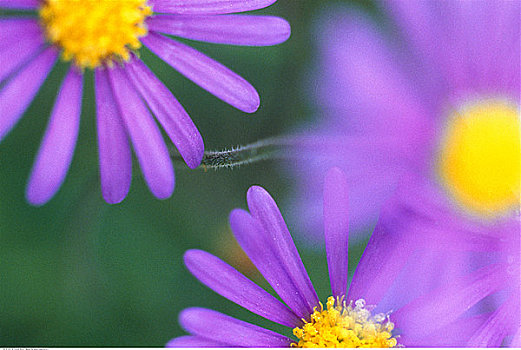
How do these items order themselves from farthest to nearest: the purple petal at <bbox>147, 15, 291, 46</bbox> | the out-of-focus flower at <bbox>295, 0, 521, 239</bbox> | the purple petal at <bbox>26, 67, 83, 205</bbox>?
1. the out-of-focus flower at <bbox>295, 0, 521, 239</bbox>
2. the purple petal at <bbox>147, 15, 291, 46</bbox>
3. the purple petal at <bbox>26, 67, 83, 205</bbox>

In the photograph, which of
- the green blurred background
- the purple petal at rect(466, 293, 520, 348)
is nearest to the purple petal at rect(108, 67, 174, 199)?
the green blurred background

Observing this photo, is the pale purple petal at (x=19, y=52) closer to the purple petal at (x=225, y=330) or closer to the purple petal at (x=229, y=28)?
the purple petal at (x=229, y=28)

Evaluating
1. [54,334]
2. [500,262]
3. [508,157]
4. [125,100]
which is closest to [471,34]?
[508,157]

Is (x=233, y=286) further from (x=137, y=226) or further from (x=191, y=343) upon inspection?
(x=137, y=226)

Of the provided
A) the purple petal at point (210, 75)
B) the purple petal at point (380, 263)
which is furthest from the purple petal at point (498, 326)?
the purple petal at point (210, 75)

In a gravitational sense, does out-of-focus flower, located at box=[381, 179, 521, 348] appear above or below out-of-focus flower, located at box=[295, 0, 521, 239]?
below

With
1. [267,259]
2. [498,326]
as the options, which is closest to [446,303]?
[498,326]

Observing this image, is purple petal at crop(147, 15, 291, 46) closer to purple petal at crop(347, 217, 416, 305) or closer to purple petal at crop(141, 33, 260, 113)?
purple petal at crop(141, 33, 260, 113)
